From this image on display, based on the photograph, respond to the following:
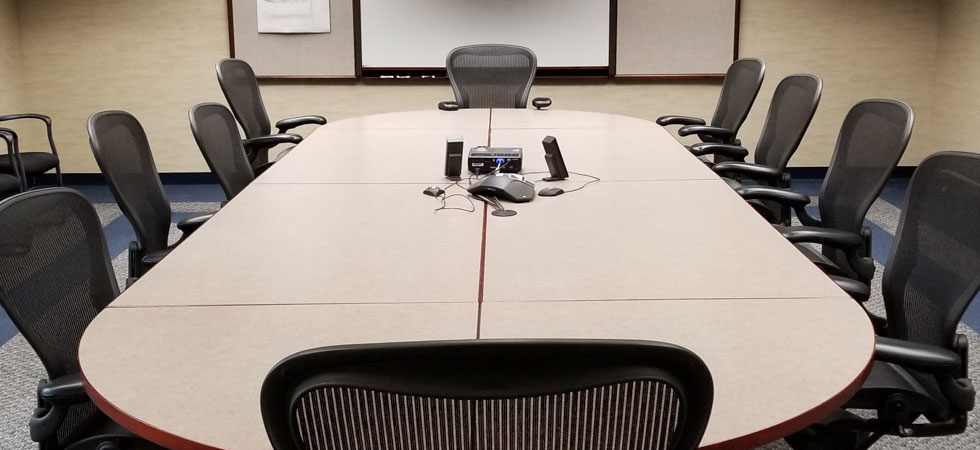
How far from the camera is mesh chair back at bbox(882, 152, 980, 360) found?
2.03 metres

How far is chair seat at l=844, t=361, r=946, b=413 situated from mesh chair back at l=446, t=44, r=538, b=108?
3537 millimetres

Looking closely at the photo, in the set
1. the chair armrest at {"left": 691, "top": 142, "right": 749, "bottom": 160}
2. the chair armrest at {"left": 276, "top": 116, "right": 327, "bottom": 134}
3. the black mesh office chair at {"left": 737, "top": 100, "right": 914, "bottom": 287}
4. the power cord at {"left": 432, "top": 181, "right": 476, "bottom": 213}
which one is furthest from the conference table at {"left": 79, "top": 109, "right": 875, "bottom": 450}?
the chair armrest at {"left": 276, "top": 116, "right": 327, "bottom": 134}

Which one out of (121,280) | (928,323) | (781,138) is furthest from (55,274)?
(781,138)

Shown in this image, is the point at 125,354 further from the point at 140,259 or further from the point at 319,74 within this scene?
the point at 319,74

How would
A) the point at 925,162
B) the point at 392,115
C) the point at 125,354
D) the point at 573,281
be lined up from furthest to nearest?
the point at 392,115 → the point at 925,162 → the point at 573,281 → the point at 125,354

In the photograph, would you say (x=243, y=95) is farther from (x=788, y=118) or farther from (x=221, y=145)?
(x=788, y=118)

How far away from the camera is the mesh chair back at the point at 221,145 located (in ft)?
10.9

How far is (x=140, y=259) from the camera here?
2.85 metres

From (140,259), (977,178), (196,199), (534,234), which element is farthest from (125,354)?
(196,199)

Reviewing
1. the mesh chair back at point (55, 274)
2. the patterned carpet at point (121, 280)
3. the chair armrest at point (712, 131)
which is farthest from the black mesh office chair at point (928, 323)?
the chair armrest at point (712, 131)

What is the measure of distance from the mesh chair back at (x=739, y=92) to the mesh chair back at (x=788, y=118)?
46 centimetres

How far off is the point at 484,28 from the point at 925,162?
14.0ft

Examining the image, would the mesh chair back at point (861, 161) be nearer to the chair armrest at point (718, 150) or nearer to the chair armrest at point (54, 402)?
the chair armrest at point (718, 150)

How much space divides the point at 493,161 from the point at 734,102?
2001mm
